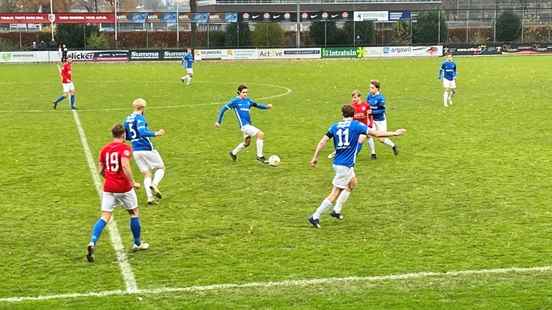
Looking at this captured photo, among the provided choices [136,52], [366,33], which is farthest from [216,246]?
[366,33]

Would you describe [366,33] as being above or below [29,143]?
above

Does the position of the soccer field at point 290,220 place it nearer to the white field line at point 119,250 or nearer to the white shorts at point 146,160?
the white field line at point 119,250

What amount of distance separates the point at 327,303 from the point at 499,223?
488 cm

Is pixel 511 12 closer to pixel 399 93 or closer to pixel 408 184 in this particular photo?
pixel 399 93

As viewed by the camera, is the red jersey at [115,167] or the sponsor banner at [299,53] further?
the sponsor banner at [299,53]

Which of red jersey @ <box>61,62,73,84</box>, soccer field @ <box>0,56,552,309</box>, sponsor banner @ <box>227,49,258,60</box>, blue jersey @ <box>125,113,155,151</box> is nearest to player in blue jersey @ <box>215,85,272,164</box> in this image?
soccer field @ <box>0,56,552,309</box>

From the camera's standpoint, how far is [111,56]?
69625mm

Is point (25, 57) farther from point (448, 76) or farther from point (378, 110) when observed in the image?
point (378, 110)

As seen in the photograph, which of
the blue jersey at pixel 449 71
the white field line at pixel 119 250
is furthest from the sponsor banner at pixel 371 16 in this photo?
the white field line at pixel 119 250

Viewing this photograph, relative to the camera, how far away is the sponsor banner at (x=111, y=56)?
6931 cm

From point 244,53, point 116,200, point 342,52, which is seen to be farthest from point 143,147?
point 342,52

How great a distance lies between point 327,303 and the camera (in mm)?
8922

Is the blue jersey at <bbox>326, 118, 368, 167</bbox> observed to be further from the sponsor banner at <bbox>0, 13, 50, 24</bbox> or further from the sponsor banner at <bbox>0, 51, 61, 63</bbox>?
the sponsor banner at <bbox>0, 13, 50, 24</bbox>

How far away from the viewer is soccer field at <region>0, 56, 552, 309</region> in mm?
9398
